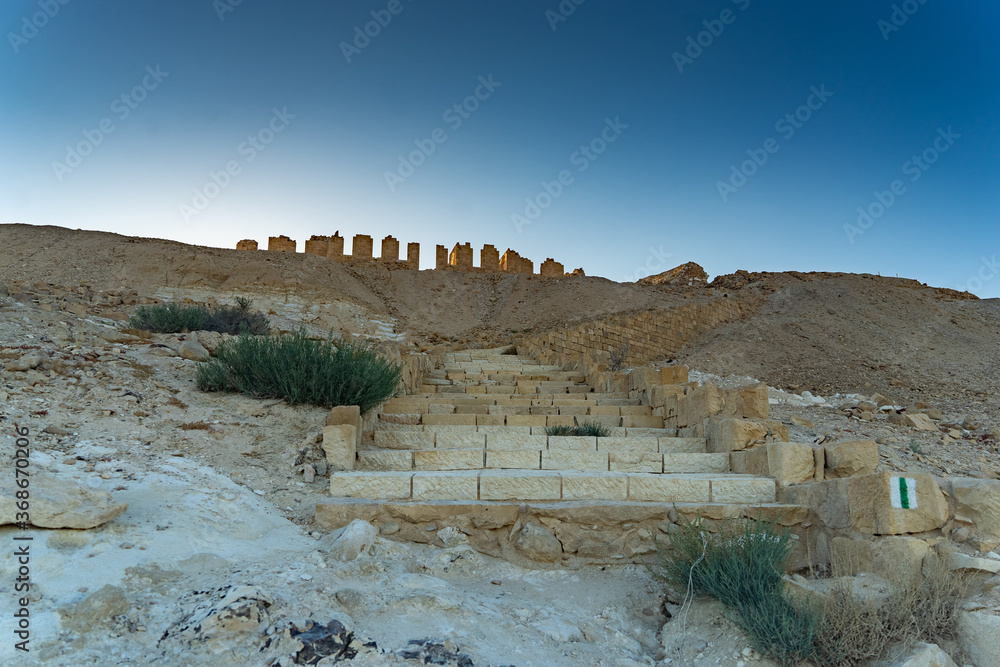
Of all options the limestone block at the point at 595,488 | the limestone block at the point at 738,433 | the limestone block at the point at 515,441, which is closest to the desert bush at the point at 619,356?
the limestone block at the point at 515,441

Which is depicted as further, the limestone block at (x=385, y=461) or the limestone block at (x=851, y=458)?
the limestone block at (x=385, y=461)

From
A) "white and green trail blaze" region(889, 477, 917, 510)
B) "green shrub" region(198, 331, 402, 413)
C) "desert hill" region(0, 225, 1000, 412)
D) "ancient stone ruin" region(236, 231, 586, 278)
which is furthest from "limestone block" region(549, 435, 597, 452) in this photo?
"ancient stone ruin" region(236, 231, 586, 278)

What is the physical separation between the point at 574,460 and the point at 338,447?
86.4 inches

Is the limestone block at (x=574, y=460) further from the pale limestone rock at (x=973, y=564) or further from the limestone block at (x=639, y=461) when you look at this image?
the pale limestone rock at (x=973, y=564)

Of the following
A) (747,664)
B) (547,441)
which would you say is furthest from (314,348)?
(747,664)

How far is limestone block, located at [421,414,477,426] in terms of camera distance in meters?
7.85

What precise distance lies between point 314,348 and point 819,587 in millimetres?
5510

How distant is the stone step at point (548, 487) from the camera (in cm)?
526

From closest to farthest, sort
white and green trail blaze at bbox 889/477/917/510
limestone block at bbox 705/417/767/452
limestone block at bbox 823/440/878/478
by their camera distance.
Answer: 1. white and green trail blaze at bbox 889/477/917/510
2. limestone block at bbox 823/440/878/478
3. limestone block at bbox 705/417/767/452

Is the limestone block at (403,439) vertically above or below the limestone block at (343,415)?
below

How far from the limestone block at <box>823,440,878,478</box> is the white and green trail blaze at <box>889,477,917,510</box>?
41.5 inches

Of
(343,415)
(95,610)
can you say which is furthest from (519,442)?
(95,610)

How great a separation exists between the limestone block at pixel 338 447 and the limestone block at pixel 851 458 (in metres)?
4.05

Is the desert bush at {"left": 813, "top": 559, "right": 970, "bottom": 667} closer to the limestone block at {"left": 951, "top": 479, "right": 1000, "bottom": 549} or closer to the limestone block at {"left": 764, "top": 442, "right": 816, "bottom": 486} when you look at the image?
the limestone block at {"left": 951, "top": 479, "right": 1000, "bottom": 549}
